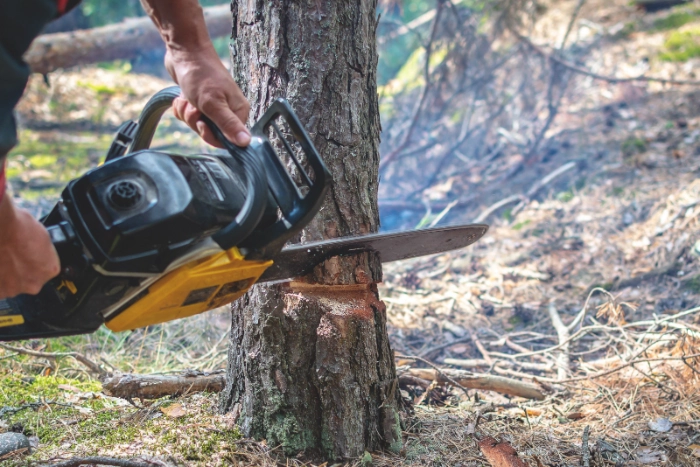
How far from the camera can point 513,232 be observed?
16.5 ft

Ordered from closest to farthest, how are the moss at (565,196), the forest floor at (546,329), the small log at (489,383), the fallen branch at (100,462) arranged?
1. the fallen branch at (100,462)
2. the forest floor at (546,329)
3. the small log at (489,383)
4. the moss at (565,196)

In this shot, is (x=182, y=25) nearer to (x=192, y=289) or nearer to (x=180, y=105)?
(x=180, y=105)

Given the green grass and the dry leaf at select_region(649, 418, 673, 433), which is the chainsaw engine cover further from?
the green grass

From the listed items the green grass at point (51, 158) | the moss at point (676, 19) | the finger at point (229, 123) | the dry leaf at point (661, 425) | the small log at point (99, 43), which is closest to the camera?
the finger at point (229, 123)

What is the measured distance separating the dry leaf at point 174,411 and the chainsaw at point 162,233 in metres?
0.71

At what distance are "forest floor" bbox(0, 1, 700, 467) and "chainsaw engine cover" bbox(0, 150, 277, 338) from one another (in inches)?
24.7

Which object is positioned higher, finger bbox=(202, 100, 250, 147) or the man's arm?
the man's arm

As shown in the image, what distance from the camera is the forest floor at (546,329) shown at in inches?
78.6

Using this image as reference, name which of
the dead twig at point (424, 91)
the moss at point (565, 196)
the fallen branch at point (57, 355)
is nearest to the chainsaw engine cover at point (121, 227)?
the fallen branch at point (57, 355)

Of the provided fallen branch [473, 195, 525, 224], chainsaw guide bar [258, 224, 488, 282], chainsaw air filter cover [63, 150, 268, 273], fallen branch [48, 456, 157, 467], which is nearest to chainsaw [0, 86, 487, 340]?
chainsaw air filter cover [63, 150, 268, 273]

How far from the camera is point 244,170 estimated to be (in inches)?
58.1

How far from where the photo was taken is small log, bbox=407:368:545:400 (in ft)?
8.63

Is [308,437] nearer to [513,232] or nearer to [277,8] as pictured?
[277,8]

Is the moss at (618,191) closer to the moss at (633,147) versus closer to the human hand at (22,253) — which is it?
the moss at (633,147)
